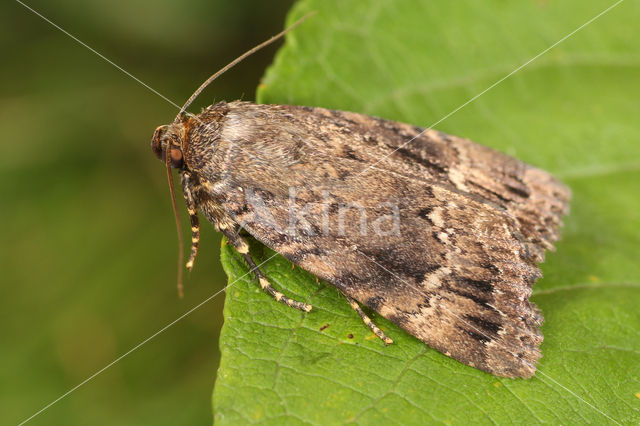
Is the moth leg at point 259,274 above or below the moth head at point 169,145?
below

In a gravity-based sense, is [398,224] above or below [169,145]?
below

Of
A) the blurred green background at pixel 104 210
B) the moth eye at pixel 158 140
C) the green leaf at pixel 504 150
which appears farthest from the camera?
the blurred green background at pixel 104 210

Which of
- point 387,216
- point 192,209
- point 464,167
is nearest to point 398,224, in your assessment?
A: point 387,216

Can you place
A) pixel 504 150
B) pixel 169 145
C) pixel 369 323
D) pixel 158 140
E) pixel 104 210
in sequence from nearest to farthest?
pixel 369 323 < pixel 169 145 < pixel 158 140 < pixel 504 150 < pixel 104 210

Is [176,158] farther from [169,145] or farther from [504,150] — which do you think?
[504,150]

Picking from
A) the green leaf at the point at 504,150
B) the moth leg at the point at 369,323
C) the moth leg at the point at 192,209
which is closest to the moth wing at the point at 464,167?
the green leaf at the point at 504,150

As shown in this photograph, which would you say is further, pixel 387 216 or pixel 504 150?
pixel 504 150

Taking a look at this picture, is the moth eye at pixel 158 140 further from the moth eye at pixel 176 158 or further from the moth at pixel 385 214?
the moth eye at pixel 176 158
